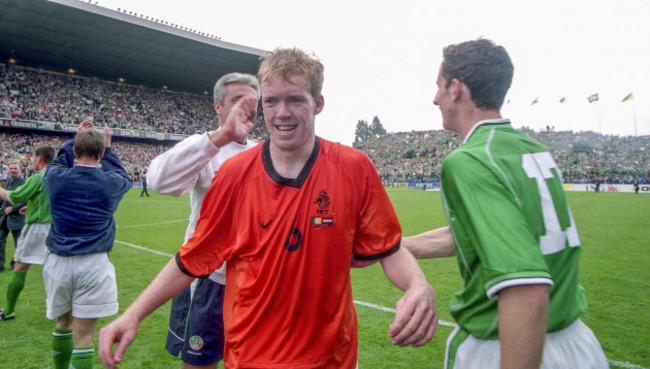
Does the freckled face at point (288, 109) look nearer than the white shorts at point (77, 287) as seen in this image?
Yes

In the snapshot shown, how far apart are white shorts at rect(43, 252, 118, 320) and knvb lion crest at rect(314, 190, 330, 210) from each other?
3.16 meters

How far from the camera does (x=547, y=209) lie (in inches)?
69.7

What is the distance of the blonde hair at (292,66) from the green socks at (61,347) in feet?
→ 12.2

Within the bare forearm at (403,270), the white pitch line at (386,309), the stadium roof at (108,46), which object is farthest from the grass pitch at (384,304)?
the stadium roof at (108,46)

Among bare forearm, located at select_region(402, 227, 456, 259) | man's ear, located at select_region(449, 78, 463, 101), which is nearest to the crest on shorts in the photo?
bare forearm, located at select_region(402, 227, 456, 259)

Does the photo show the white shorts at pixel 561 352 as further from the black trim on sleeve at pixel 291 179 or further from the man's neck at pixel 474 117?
the black trim on sleeve at pixel 291 179

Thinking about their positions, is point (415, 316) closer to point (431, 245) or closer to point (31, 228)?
point (431, 245)

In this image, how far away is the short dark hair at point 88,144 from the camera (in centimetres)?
399

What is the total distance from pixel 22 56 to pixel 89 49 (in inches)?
286

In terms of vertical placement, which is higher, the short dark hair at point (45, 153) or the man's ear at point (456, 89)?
the short dark hair at point (45, 153)

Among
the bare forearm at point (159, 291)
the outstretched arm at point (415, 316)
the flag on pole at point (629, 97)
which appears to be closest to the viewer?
the outstretched arm at point (415, 316)

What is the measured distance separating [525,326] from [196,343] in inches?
86.6

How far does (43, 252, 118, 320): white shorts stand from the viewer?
3.96 metres

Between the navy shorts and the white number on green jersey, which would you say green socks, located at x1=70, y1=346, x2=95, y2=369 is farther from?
the white number on green jersey
